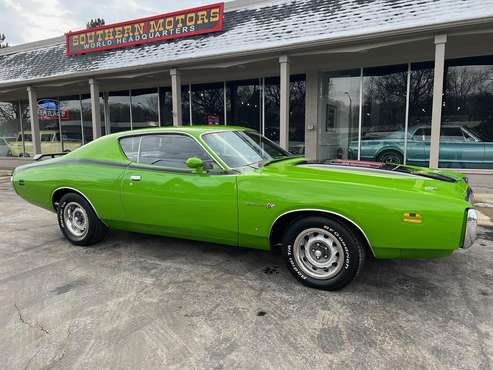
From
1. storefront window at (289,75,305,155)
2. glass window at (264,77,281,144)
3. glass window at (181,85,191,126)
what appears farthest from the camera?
glass window at (181,85,191,126)

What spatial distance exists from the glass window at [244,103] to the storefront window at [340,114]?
241 centimetres

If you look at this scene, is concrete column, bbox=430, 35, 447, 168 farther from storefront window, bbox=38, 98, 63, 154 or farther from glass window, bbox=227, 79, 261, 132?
storefront window, bbox=38, 98, 63, 154

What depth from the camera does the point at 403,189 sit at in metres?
3.07

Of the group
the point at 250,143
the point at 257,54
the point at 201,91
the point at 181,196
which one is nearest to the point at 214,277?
the point at 181,196

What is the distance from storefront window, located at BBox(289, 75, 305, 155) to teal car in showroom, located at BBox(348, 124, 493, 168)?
6.81 feet

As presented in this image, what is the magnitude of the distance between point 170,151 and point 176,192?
531 millimetres

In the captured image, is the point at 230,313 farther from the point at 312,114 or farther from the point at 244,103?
the point at 244,103

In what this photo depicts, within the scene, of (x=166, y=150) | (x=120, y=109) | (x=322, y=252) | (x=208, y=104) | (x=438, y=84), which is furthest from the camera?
(x=120, y=109)

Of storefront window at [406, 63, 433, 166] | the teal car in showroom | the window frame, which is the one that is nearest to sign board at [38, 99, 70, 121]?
the teal car in showroom

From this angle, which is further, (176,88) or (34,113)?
(34,113)

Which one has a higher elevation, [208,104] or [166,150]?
[208,104]

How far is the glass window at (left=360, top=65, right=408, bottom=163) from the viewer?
428 inches

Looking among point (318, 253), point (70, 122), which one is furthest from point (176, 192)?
point (70, 122)

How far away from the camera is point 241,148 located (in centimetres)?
415
